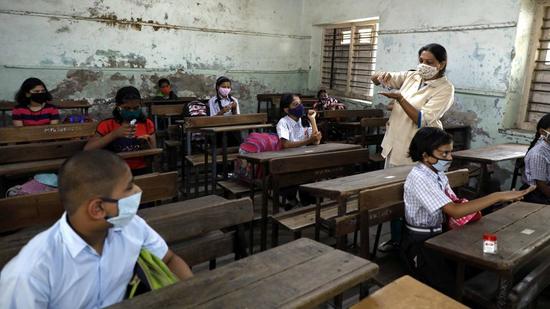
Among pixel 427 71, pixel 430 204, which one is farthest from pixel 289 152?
pixel 430 204

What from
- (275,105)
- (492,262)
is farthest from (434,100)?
(275,105)

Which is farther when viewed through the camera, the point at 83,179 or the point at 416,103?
the point at 416,103

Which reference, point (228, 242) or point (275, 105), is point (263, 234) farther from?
point (275, 105)

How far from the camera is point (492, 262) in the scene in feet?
5.47

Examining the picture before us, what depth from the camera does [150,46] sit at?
724 cm

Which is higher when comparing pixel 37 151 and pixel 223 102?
pixel 223 102

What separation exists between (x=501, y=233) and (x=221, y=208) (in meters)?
1.45

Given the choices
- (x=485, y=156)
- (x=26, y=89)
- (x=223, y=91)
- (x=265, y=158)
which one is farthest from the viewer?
(x=223, y=91)

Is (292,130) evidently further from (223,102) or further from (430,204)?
(430,204)

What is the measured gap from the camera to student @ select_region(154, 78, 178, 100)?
7055 millimetres

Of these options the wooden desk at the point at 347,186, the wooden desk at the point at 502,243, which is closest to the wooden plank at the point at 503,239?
the wooden desk at the point at 502,243

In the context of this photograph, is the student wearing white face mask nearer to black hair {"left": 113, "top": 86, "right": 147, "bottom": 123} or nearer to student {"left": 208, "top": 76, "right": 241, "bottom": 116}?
black hair {"left": 113, "top": 86, "right": 147, "bottom": 123}

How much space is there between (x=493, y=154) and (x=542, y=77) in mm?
1660

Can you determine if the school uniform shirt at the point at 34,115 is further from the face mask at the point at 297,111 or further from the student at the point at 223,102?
the face mask at the point at 297,111
